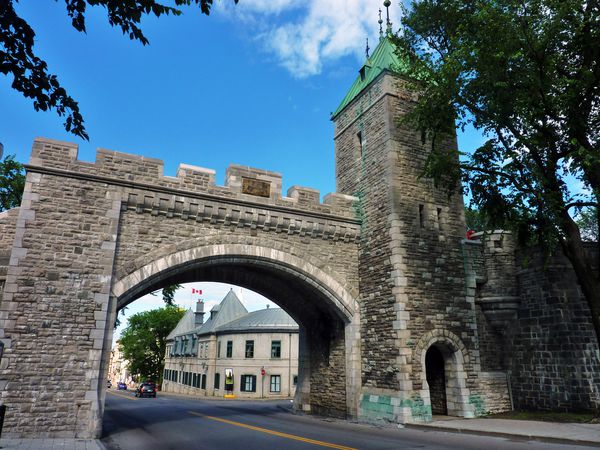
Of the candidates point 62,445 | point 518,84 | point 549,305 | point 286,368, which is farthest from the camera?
point 286,368

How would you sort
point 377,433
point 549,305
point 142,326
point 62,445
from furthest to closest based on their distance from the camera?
point 142,326
point 549,305
point 377,433
point 62,445

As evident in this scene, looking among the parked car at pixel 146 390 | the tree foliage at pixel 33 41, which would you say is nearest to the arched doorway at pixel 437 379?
the tree foliage at pixel 33 41

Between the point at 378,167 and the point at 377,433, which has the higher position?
the point at 378,167

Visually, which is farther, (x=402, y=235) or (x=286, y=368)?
(x=286, y=368)

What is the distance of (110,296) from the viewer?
11.4m

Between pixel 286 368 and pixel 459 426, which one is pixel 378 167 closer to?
pixel 459 426

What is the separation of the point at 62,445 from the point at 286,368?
29.0 meters

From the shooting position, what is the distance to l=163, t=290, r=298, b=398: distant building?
3656cm

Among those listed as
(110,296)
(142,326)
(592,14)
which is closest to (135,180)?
(110,296)

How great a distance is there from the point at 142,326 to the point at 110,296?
4974 cm

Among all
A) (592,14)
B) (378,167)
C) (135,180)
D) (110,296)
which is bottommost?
(110,296)

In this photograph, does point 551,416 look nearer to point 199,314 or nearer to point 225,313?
point 225,313

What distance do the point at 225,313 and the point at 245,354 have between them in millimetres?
6907

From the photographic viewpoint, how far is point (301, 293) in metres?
16.9
